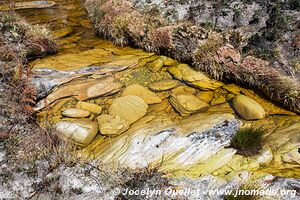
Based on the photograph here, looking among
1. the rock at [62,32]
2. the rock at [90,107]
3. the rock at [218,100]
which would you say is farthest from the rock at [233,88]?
the rock at [62,32]

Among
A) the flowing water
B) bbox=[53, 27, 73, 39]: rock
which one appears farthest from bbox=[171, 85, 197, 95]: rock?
bbox=[53, 27, 73, 39]: rock

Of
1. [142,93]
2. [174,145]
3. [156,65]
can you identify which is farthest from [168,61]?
[174,145]

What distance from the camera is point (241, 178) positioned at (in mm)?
4879

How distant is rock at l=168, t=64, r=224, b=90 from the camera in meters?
7.29

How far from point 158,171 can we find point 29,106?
10.2 ft

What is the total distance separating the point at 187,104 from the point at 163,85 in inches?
38.3

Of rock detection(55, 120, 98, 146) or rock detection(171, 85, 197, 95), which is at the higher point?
rock detection(171, 85, 197, 95)

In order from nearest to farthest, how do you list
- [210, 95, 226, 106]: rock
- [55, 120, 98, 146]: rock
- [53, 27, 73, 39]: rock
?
[55, 120, 98, 146]: rock < [210, 95, 226, 106]: rock < [53, 27, 73, 39]: rock

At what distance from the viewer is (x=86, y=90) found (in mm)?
7066

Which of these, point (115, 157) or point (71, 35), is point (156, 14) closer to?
point (71, 35)

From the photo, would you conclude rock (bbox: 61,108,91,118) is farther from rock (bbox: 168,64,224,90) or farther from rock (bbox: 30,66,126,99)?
rock (bbox: 168,64,224,90)

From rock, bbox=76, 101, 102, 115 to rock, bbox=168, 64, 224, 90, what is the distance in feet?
7.55

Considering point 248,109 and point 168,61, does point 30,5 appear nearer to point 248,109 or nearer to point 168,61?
point 168,61

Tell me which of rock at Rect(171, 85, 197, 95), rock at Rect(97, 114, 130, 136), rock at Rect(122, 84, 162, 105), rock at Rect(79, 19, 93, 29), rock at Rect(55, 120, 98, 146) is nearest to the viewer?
rock at Rect(55, 120, 98, 146)
